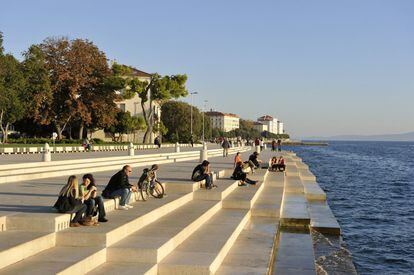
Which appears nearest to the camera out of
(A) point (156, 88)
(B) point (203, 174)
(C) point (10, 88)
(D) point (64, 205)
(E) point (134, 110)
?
(D) point (64, 205)

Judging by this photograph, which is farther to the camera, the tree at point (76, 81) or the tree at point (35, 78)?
the tree at point (76, 81)

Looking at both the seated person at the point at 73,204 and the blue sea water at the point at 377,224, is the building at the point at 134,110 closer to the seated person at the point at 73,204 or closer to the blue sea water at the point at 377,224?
the blue sea water at the point at 377,224

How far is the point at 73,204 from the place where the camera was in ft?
27.8

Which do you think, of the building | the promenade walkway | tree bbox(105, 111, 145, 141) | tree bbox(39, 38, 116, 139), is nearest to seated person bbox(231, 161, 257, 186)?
the promenade walkway

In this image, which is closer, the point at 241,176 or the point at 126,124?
the point at 241,176

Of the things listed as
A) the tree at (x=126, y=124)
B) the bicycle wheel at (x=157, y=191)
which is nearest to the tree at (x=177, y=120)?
the tree at (x=126, y=124)

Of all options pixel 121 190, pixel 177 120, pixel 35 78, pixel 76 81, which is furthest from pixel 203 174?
pixel 177 120

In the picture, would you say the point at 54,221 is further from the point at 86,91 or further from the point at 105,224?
the point at 86,91

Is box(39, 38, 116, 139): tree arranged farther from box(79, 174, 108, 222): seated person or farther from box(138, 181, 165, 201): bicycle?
box(79, 174, 108, 222): seated person

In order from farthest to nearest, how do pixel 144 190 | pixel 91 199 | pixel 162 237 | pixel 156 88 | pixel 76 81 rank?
1. pixel 156 88
2. pixel 76 81
3. pixel 144 190
4. pixel 91 199
5. pixel 162 237

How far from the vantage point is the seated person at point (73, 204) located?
8.39 metres

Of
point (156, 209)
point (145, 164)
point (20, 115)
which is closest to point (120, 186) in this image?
point (156, 209)

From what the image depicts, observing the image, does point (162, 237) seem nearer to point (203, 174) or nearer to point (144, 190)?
point (144, 190)

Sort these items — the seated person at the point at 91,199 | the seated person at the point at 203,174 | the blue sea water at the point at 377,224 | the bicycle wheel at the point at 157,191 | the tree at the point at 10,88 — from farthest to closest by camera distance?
the tree at the point at 10,88
the seated person at the point at 203,174
the blue sea water at the point at 377,224
the bicycle wheel at the point at 157,191
the seated person at the point at 91,199
